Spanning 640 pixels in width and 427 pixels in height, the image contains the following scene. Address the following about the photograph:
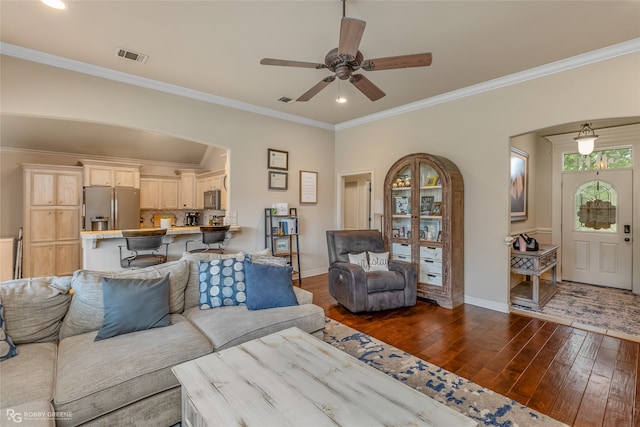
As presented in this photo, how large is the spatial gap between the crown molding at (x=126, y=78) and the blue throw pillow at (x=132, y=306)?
9.02 feet

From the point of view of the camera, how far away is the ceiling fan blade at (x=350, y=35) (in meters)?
1.83

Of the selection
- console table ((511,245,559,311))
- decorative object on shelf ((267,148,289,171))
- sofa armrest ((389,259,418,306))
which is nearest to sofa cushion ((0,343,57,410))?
sofa armrest ((389,259,418,306))

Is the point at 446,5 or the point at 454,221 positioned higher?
the point at 446,5

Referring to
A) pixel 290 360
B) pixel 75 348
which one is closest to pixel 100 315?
pixel 75 348

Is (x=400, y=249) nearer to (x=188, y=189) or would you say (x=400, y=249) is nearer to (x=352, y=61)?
(x=352, y=61)

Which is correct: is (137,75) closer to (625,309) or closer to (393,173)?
(393,173)

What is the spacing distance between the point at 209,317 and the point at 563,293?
17.2 feet

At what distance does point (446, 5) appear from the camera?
2320 mm

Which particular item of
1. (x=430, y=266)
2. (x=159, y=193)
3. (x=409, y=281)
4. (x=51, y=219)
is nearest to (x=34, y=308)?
(x=409, y=281)

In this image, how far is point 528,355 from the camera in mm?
2605

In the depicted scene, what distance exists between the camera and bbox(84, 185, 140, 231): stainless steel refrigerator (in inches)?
221

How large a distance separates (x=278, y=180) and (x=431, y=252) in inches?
111

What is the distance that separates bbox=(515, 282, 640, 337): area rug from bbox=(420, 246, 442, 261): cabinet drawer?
128cm

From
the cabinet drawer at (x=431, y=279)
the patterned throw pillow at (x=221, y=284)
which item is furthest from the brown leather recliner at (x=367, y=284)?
the patterned throw pillow at (x=221, y=284)
